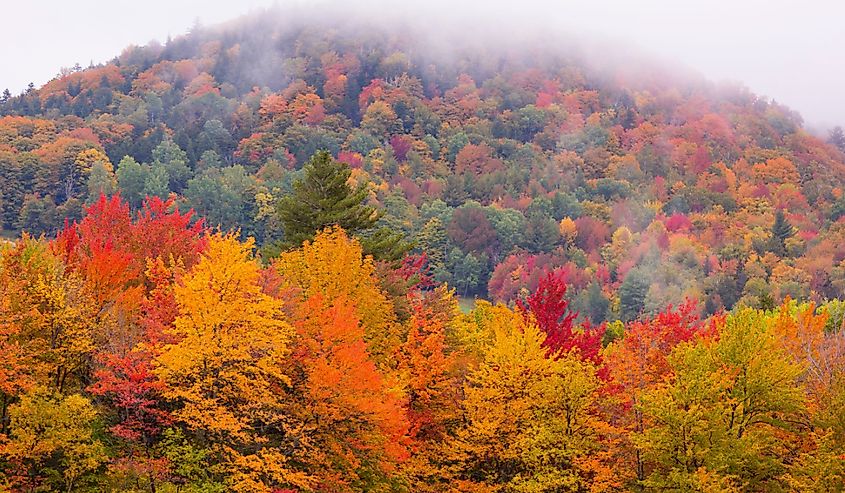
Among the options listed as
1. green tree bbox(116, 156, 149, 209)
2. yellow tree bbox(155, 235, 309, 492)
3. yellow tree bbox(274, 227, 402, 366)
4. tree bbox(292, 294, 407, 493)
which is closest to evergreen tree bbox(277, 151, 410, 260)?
yellow tree bbox(274, 227, 402, 366)

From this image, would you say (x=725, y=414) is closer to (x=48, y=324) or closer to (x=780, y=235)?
(x=48, y=324)

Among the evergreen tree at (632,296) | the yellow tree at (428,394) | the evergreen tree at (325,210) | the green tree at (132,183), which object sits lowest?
the evergreen tree at (632,296)

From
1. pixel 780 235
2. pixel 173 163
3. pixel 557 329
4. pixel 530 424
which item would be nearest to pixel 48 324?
pixel 530 424

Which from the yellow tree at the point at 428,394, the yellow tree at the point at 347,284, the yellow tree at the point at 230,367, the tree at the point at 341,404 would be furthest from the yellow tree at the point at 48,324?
the yellow tree at the point at 428,394

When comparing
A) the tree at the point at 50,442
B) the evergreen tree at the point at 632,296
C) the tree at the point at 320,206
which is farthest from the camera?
the evergreen tree at the point at 632,296

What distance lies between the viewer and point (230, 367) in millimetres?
30922

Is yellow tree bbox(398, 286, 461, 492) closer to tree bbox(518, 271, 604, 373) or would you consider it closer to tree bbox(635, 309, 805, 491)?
tree bbox(518, 271, 604, 373)

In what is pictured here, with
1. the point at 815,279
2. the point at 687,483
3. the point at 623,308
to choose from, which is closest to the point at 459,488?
the point at 687,483

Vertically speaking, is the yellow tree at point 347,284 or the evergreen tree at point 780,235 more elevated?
the yellow tree at point 347,284

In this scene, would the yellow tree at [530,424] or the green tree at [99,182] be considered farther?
the green tree at [99,182]

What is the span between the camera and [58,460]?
99.0 feet

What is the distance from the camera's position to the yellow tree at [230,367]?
29.9 m

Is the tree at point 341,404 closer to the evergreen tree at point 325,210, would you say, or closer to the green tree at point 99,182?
the evergreen tree at point 325,210

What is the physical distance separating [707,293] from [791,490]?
105328 millimetres
